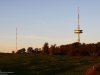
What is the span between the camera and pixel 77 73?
71.2ft

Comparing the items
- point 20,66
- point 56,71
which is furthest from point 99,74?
point 20,66

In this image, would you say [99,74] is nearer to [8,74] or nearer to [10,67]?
[8,74]

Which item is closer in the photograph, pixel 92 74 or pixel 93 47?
pixel 92 74

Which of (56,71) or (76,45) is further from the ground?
(76,45)

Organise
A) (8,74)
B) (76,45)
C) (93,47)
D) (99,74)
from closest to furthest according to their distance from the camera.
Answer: (99,74) → (8,74) → (76,45) → (93,47)

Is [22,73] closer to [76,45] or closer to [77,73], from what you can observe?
[77,73]

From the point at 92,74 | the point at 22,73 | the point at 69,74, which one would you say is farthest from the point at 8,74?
the point at 92,74

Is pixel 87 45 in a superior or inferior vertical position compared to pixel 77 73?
superior

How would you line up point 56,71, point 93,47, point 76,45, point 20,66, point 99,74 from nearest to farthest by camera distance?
point 99,74 → point 56,71 → point 20,66 → point 76,45 → point 93,47

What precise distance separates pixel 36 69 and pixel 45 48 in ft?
165

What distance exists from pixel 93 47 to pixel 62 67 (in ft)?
226

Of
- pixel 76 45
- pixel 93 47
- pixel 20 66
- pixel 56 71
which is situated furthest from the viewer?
pixel 93 47

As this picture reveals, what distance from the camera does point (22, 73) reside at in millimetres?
21656

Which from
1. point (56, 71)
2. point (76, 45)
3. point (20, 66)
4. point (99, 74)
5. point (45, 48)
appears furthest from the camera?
point (76, 45)
